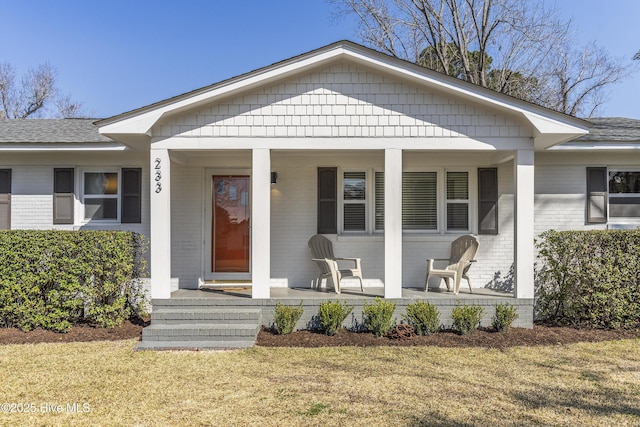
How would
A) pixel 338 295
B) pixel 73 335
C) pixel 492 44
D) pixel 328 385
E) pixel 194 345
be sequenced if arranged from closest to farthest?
1. pixel 328 385
2. pixel 194 345
3. pixel 73 335
4. pixel 338 295
5. pixel 492 44

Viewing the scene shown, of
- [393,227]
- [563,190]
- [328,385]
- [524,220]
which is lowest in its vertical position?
[328,385]

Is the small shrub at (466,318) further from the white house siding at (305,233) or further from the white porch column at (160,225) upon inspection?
the white porch column at (160,225)

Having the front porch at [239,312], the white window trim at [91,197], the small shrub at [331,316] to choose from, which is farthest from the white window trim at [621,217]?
the white window trim at [91,197]

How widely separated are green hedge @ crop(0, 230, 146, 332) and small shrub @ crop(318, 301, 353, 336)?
3.18 meters

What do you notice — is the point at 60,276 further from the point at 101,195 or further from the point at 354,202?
the point at 354,202

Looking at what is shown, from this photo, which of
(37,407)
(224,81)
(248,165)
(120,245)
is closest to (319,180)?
(248,165)

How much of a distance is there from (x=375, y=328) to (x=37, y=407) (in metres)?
4.17

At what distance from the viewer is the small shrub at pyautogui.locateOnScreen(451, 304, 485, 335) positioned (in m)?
6.25

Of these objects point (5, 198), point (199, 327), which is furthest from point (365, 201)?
point (5, 198)

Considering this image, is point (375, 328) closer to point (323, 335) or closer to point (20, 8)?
point (323, 335)

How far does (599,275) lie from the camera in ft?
21.4

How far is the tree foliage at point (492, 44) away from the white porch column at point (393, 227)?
1326 centimetres

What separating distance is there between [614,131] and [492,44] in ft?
39.4

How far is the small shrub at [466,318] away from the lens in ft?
20.5
